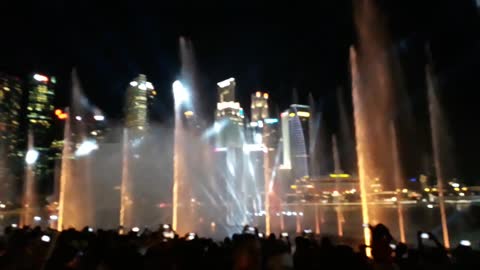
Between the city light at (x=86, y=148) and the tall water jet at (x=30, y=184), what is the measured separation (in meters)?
14.4

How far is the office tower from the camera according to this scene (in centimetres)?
5875

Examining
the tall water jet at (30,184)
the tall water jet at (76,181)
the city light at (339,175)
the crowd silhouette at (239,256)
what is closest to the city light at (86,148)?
the tall water jet at (76,181)

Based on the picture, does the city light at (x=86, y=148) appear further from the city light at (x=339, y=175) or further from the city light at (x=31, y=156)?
the city light at (x=339, y=175)

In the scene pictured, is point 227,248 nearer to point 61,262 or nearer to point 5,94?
point 61,262

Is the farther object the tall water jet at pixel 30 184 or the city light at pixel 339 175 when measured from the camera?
the city light at pixel 339 175

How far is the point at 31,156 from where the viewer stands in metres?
59.9

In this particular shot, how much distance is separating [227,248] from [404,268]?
2782 mm

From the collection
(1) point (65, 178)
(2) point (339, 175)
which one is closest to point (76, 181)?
(1) point (65, 178)

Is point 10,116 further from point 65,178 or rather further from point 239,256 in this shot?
point 239,256

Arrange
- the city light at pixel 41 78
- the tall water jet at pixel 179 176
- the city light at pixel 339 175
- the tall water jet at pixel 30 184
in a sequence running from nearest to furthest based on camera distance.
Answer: the tall water jet at pixel 179 176, the tall water jet at pixel 30 184, the city light at pixel 41 78, the city light at pixel 339 175

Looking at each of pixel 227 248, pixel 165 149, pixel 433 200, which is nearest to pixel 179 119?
pixel 165 149

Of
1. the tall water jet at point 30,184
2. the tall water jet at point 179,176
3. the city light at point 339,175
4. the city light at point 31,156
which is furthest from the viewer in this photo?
the city light at point 339,175

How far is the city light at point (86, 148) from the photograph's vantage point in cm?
4050

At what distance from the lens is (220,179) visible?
65125mm
